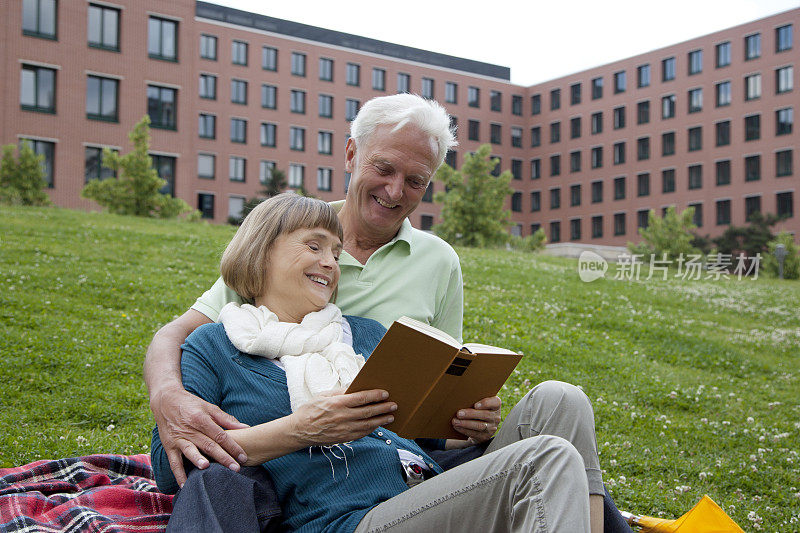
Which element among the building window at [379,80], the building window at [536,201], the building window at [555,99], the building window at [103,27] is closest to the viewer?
the building window at [103,27]

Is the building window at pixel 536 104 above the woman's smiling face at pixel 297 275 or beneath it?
above

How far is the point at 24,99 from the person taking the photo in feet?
113

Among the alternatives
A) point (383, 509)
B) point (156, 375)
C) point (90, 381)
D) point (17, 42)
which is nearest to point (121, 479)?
point (156, 375)

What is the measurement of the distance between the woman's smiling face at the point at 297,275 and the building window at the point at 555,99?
64.1 metres

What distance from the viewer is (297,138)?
55.5 meters

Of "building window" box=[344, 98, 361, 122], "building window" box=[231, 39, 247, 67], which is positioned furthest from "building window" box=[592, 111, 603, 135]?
"building window" box=[231, 39, 247, 67]

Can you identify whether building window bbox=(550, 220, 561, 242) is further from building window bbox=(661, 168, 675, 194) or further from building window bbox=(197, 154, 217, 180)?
building window bbox=(197, 154, 217, 180)

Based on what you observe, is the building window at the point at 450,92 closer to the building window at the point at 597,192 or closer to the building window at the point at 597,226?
the building window at the point at 597,192

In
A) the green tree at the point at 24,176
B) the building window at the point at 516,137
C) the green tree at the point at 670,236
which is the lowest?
the green tree at the point at 670,236

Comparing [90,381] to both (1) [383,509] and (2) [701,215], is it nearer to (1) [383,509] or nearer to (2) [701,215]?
(1) [383,509]

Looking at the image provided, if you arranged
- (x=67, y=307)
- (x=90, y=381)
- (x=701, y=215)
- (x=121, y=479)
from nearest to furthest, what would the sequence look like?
(x=121, y=479) < (x=90, y=381) < (x=67, y=307) < (x=701, y=215)

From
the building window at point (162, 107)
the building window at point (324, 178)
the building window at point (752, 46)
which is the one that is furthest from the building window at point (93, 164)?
the building window at point (752, 46)

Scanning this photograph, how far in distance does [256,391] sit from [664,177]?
58.0 metres

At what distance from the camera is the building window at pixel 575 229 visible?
62253 millimetres
